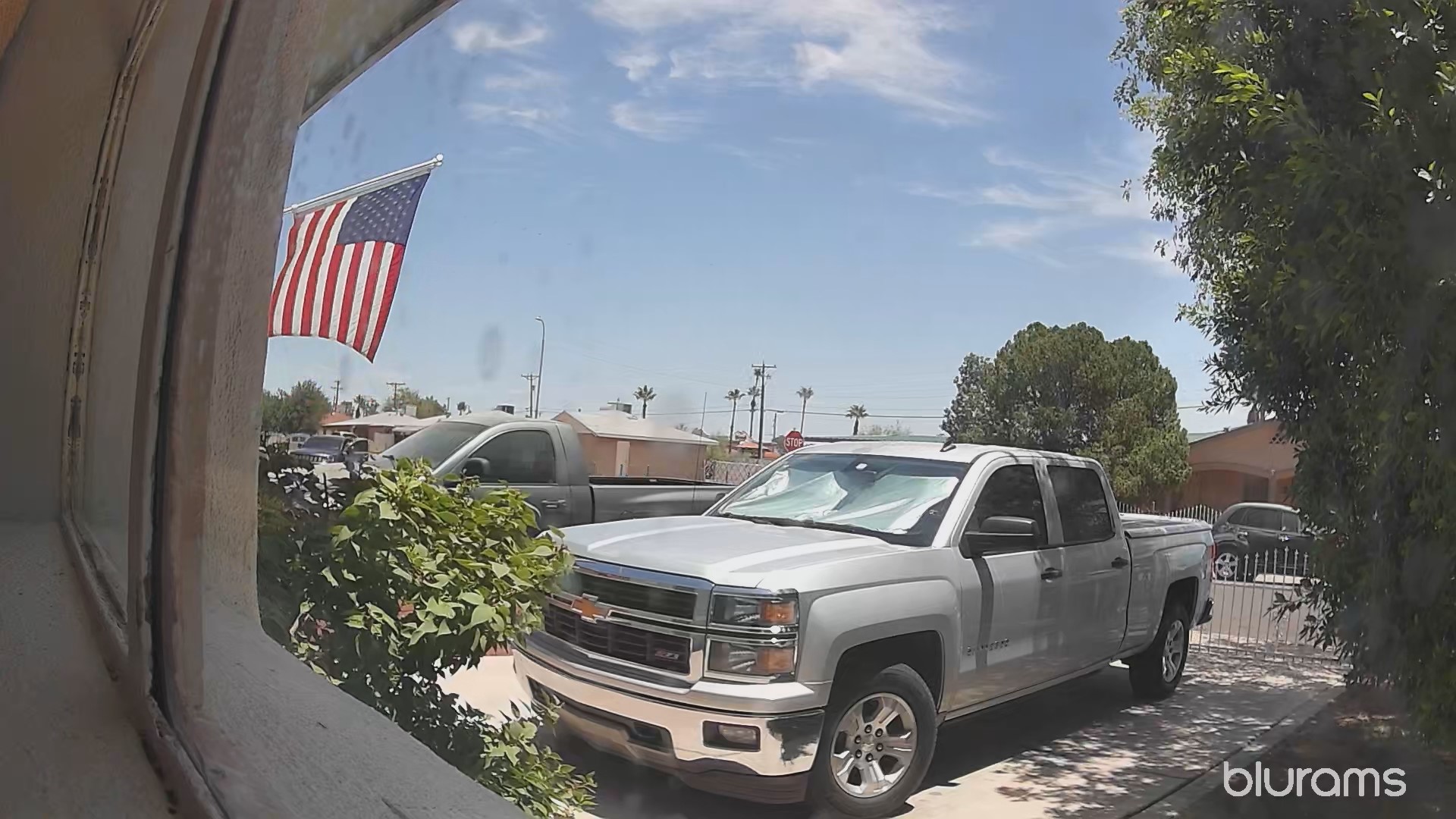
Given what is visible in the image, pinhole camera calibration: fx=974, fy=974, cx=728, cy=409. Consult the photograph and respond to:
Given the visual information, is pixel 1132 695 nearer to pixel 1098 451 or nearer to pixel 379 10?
pixel 1098 451

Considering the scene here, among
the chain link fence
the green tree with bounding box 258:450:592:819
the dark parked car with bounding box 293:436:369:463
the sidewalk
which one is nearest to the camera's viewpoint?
the green tree with bounding box 258:450:592:819

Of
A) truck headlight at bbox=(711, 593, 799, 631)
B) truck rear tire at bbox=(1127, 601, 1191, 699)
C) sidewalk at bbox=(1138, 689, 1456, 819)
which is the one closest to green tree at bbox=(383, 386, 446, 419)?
truck headlight at bbox=(711, 593, 799, 631)

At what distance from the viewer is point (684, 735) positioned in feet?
8.00

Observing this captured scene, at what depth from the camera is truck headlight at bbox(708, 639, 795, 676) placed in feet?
8.07

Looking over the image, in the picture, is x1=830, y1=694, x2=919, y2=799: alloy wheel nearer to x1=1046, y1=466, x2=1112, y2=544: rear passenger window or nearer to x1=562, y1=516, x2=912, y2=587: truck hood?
x1=562, y1=516, x2=912, y2=587: truck hood

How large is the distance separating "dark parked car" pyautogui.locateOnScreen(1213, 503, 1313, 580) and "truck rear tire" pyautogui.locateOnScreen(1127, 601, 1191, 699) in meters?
0.25

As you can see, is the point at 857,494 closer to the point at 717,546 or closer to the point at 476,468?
the point at 717,546

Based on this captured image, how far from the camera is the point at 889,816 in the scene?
2.77 metres

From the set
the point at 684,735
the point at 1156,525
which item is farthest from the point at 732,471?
the point at 1156,525

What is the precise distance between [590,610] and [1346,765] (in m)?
2.10

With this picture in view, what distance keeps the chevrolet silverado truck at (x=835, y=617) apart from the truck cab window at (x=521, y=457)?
20cm

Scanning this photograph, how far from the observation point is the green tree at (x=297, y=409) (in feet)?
6.04

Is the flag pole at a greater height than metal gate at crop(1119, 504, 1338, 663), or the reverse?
the flag pole

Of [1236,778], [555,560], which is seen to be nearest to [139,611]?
[555,560]
